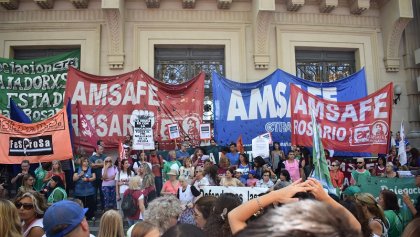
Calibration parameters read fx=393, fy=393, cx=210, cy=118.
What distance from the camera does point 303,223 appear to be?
88cm

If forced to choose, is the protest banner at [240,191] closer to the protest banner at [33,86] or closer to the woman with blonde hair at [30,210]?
the woman with blonde hair at [30,210]

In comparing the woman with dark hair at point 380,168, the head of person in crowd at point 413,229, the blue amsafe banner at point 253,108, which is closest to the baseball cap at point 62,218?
the head of person in crowd at point 413,229

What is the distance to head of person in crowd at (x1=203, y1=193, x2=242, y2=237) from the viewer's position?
2.79m

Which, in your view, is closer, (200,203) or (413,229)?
(413,229)

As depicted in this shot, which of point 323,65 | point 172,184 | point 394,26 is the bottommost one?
point 172,184

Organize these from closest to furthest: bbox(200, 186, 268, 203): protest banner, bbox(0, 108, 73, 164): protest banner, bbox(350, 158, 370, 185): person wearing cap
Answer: bbox(200, 186, 268, 203): protest banner → bbox(350, 158, 370, 185): person wearing cap → bbox(0, 108, 73, 164): protest banner

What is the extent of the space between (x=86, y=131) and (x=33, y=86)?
2.46 meters

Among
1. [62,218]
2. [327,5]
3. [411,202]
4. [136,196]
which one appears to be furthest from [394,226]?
[327,5]

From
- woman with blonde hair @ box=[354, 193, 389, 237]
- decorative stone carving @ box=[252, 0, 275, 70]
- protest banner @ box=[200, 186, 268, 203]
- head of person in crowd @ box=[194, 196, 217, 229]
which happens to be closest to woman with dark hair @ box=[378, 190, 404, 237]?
woman with blonde hair @ box=[354, 193, 389, 237]

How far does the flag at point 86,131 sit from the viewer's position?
11711 mm

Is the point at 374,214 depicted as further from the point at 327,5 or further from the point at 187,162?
the point at 327,5

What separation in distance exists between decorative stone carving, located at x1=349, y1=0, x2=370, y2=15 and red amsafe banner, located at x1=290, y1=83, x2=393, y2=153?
428 centimetres

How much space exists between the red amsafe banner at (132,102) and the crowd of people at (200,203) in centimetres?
77

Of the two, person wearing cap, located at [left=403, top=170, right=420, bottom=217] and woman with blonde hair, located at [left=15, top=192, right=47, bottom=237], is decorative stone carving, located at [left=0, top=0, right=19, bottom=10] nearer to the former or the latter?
woman with blonde hair, located at [left=15, top=192, right=47, bottom=237]
